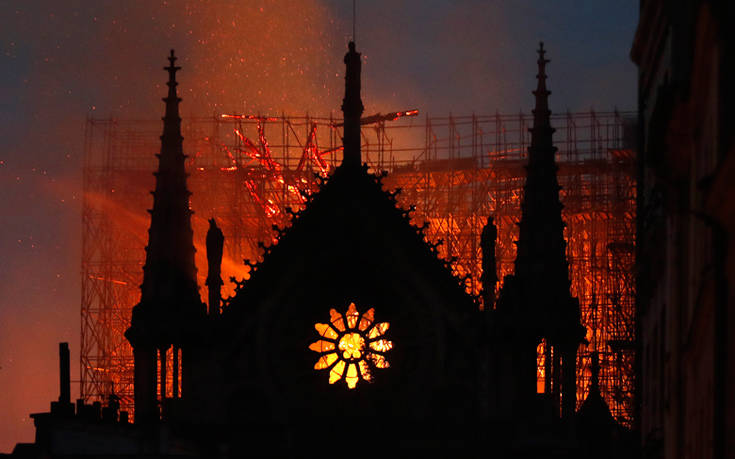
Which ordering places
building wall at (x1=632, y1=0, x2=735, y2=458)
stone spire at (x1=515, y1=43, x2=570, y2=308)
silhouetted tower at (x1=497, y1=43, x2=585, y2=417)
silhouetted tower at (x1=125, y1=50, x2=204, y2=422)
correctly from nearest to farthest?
building wall at (x1=632, y1=0, x2=735, y2=458), silhouetted tower at (x1=497, y1=43, x2=585, y2=417), silhouetted tower at (x1=125, y1=50, x2=204, y2=422), stone spire at (x1=515, y1=43, x2=570, y2=308)

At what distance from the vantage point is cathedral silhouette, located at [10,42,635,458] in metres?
48.5

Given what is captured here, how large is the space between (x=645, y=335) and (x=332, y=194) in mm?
9706

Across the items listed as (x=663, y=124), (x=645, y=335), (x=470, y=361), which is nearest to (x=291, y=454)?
(x=470, y=361)

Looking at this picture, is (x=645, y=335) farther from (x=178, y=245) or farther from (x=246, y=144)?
(x=246, y=144)

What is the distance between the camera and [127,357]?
76.7 metres

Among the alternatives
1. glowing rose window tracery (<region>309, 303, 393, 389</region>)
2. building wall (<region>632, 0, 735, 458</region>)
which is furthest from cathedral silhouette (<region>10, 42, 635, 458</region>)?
building wall (<region>632, 0, 735, 458</region>)

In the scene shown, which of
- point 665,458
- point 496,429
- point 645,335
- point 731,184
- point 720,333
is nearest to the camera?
point 731,184

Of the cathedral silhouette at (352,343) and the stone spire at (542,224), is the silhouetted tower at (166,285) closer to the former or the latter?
the cathedral silhouette at (352,343)

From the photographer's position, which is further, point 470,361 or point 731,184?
point 470,361

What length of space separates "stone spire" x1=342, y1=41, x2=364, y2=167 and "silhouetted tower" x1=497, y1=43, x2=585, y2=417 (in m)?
4.10

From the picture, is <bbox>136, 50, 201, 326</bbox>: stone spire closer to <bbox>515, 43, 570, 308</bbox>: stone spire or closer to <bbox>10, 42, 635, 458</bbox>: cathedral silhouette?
<bbox>10, 42, 635, 458</bbox>: cathedral silhouette

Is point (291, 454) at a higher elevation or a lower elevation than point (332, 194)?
A: lower

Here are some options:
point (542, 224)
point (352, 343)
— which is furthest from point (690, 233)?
point (352, 343)

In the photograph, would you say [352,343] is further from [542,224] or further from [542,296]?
[542,224]
